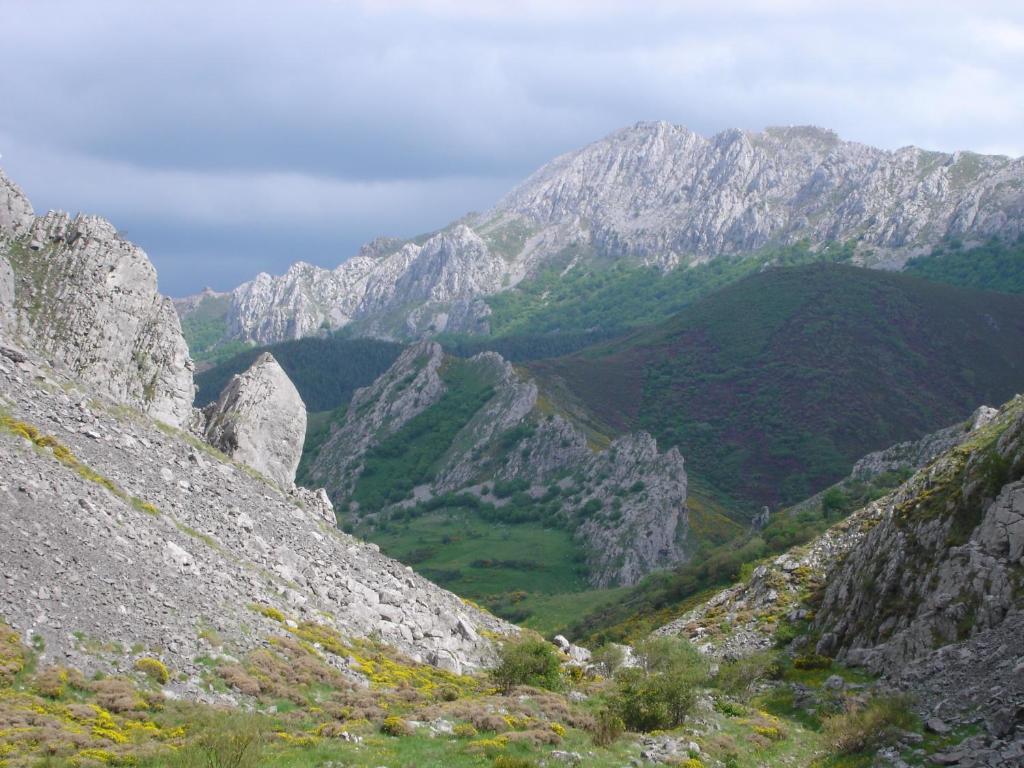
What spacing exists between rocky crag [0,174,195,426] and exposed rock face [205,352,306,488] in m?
4.57

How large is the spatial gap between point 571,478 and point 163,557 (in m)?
126

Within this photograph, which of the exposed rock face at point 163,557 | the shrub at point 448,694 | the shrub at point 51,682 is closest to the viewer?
the shrub at point 51,682

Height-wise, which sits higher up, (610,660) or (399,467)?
(399,467)

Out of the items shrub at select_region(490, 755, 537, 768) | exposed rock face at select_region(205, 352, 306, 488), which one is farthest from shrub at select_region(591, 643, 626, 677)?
exposed rock face at select_region(205, 352, 306, 488)

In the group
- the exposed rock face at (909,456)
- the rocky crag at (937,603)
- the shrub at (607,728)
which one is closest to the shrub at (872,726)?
the rocky crag at (937,603)

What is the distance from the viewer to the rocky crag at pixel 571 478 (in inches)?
5034

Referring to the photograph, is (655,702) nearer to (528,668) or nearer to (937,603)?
(528,668)

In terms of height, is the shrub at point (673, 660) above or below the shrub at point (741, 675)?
above

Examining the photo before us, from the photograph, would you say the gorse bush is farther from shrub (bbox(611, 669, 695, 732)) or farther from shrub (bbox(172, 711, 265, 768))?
shrub (bbox(172, 711, 265, 768))

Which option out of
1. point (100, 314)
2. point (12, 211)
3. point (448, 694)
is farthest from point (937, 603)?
point (12, 211)

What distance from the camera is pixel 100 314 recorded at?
56906mm

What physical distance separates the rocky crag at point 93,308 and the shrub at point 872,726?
137ft

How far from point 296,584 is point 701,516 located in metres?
106

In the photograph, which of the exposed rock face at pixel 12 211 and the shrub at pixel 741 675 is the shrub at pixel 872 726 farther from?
the exposed rock face at pixel 12 211
